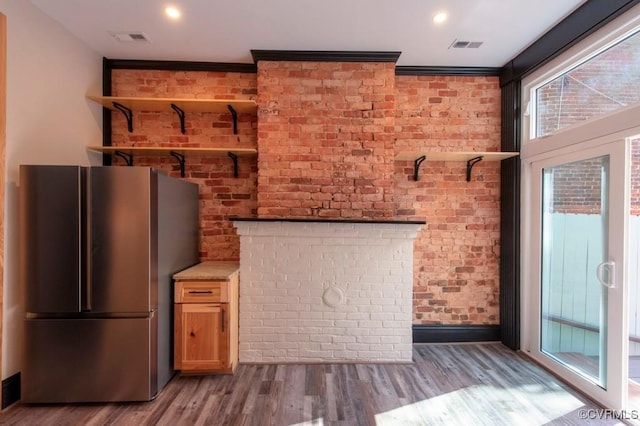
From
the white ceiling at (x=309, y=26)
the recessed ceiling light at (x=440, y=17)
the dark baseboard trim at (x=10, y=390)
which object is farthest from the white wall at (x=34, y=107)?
the recessed ceiling light at (x=440, y=17)

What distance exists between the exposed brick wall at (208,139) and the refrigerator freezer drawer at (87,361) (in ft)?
3.57

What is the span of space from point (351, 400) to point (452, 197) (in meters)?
2.18

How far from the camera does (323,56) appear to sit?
2859 millimetres

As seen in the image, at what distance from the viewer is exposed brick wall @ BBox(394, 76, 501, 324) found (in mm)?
3160

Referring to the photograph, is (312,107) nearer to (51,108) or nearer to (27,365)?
(51,108)

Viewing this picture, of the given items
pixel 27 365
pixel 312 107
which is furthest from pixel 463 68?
pixel 27 365

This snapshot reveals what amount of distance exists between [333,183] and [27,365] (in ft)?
8.84

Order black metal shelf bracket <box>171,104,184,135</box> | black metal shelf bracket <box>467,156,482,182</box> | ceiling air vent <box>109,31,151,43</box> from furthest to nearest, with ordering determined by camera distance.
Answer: black metal shelf bracket <box>467,156,482,182</box> → black metal shelf bracket <box>171,104,184,135</box> → ceiling air vent <box>109,31,151,43</box>

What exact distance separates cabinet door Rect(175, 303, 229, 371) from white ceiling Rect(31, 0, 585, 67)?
231 cm

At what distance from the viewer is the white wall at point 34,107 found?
2.09m

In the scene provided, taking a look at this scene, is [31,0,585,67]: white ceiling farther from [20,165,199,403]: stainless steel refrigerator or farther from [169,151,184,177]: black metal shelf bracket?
[20,165,199,403]: stainless steel refrigerator

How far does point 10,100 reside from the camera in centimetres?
210

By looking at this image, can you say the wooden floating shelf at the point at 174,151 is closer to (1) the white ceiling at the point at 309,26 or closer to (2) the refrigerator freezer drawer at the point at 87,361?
(1) the white ceiling at the point at 309,26

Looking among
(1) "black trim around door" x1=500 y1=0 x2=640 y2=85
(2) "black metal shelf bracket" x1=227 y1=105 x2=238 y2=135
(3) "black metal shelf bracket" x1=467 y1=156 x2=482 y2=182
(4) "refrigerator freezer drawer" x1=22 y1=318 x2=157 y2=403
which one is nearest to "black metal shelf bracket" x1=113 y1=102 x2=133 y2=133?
(2) "black metal shelf bracket" x1=227 y1=105 x2=238 y2=135
